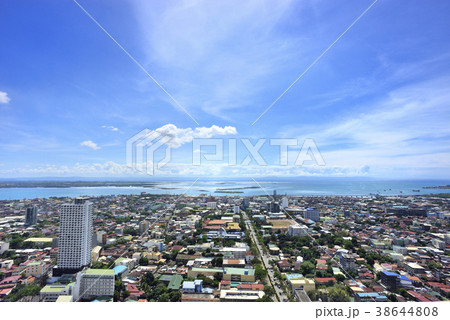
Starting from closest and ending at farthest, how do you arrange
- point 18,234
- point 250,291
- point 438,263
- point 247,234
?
point 250,291
point 438,263
point 18,234
point 247,234

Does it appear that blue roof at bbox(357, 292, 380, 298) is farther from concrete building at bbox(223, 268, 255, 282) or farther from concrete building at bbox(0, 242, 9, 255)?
concrete building at bbox(0, 242, 9, 255)

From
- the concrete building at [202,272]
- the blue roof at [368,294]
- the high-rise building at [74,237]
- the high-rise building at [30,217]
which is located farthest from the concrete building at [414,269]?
the high-rise building at [30,217]

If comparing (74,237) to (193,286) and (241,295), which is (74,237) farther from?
(241,295)

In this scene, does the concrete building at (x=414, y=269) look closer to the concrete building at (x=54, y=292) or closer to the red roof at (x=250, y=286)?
the red roof at (x=250, y=286)

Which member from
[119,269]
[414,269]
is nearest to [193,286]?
[119,269]

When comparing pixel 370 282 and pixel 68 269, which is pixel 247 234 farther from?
pixel 68 269

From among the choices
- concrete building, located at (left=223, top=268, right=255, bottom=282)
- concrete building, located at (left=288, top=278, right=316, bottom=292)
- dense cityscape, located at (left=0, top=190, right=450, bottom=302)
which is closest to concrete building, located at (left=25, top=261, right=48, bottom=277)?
dense cityscape, located at (left=0, top=190, right=450, bottom=302)
